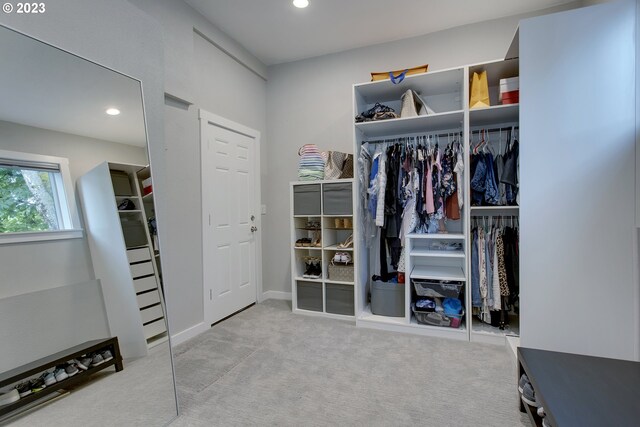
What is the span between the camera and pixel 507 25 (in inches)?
117

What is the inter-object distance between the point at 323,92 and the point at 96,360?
3302mm

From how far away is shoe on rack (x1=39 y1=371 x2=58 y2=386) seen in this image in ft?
4.14

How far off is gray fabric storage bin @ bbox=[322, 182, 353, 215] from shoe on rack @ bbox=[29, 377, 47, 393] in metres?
2.38

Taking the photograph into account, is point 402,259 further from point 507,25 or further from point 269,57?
point 269,57

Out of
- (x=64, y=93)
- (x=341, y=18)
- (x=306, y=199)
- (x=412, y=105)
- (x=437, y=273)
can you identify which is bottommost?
(x=437, y=273)

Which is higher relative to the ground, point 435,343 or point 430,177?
point 430,177

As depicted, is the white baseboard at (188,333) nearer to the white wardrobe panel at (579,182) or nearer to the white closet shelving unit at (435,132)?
the white closet shelving unit at (435,132)

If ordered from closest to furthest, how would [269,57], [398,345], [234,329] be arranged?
[398,345] → [234,329] → [269,57]

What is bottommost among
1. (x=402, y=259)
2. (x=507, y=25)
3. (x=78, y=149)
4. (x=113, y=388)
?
(x=113, y=388)

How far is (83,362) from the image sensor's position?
4.56ft

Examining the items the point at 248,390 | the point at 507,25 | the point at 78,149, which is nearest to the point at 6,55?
the point at 78,149

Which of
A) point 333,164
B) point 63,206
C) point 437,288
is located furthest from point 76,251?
point 437,288

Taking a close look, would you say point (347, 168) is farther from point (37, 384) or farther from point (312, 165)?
point (37, 384)

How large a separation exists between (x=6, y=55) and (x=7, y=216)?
2.17 feet
